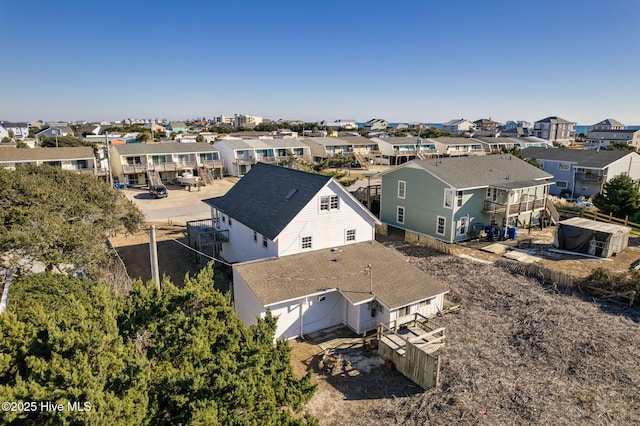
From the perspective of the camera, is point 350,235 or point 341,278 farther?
point 350,235

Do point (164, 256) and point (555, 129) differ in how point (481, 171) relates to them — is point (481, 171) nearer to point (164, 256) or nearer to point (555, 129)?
point (164, 256)

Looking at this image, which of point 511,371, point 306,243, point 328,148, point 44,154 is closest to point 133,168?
point 44,154

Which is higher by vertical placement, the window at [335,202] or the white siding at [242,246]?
the window at [335,202]

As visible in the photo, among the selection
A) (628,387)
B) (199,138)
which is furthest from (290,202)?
(199,138)

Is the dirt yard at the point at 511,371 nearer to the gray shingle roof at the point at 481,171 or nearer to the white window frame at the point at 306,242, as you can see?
the white window frame at the point at 306,242

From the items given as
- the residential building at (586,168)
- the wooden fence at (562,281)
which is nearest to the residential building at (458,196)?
the wooden fence at (562,281)
